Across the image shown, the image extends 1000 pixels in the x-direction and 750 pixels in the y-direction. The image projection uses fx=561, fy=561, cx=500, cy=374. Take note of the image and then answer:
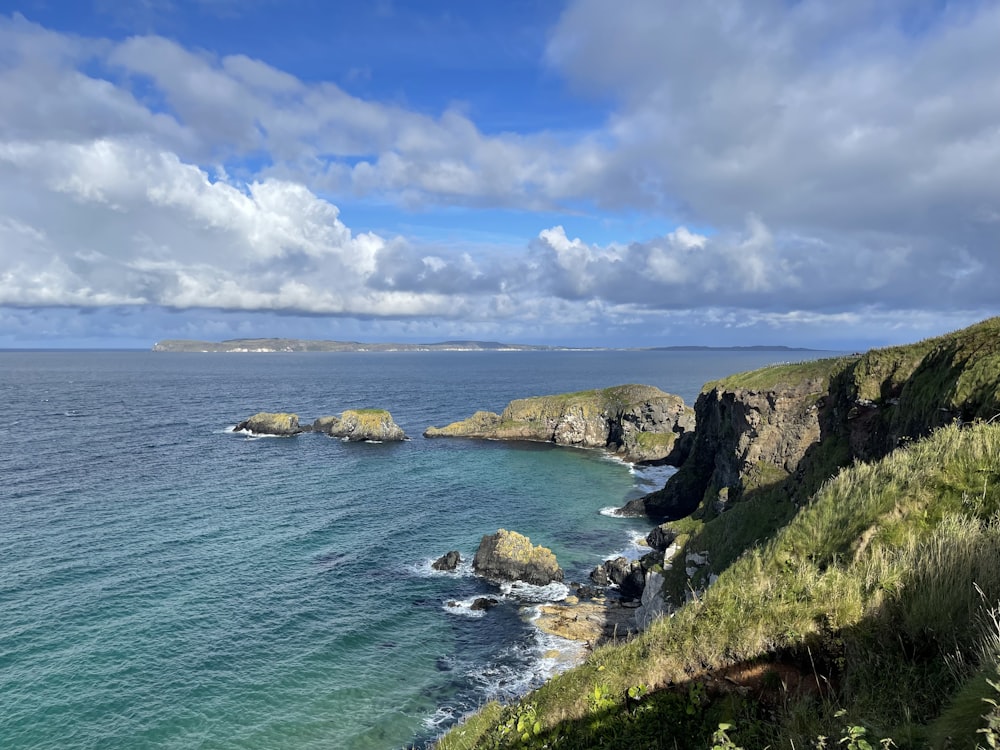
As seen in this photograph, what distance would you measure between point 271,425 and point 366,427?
1975cm

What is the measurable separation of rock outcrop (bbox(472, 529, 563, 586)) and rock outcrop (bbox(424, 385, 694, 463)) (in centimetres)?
5480

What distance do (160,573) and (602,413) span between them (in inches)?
3395

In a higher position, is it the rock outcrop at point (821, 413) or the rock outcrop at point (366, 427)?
the rock outcrop at point (821, 413)

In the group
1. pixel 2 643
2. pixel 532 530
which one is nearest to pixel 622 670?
pixel 2 643

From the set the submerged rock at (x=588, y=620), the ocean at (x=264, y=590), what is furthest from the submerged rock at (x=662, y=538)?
the submerged rock at (x=588, y=620)

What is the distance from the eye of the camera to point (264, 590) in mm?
44281

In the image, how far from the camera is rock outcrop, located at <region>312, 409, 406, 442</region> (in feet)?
358

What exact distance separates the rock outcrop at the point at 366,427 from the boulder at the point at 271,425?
312 inches

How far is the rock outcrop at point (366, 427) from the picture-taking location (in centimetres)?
10906

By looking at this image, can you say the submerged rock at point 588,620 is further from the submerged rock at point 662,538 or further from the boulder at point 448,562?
the boulder at point 448,562

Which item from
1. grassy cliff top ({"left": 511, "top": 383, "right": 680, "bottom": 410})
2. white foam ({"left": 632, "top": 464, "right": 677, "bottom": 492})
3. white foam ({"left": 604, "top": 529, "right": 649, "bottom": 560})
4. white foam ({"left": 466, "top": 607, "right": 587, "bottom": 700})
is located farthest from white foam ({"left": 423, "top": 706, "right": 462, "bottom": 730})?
grassy cliff top ({"left": 511, "top": 383, "right": 680, "bottom": 410})

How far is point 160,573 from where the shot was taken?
150 feet

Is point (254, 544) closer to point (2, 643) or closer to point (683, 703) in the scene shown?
point (2, 643)

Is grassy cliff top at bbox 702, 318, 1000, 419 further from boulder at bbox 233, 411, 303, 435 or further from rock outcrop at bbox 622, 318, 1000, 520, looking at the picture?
boulder at bbox 233, 411, 303, 435
